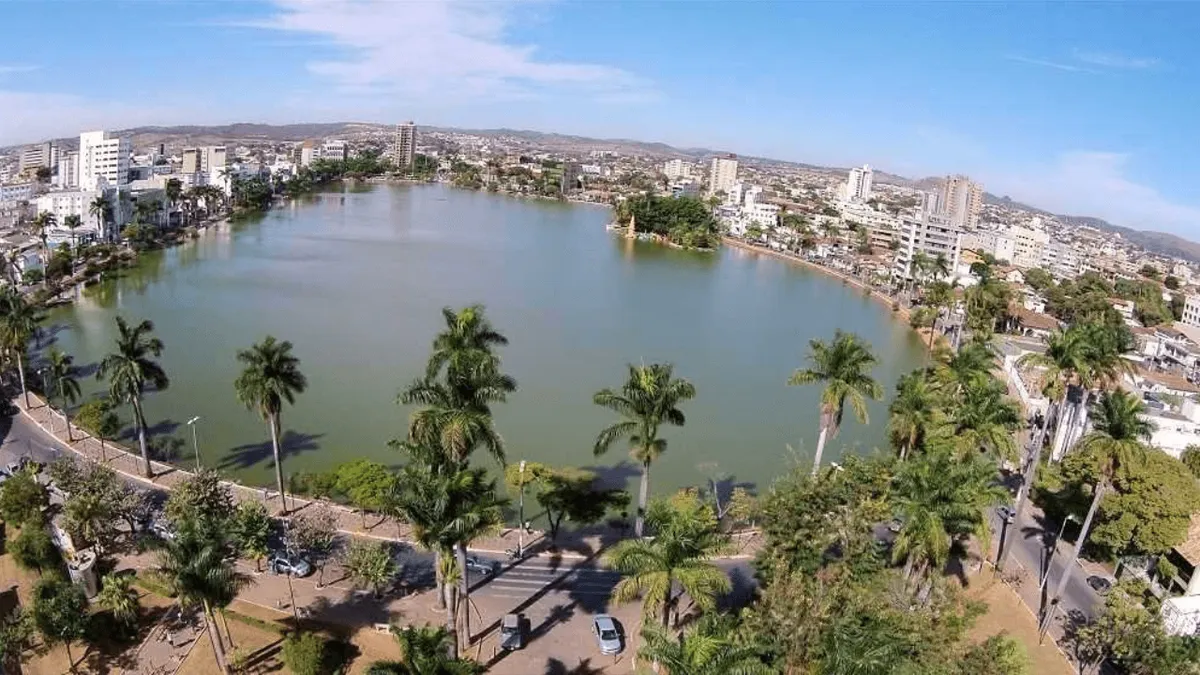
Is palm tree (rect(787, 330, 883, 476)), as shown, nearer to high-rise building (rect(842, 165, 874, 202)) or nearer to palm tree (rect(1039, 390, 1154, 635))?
palm tree (rect(1039, 390, 1154, 635))

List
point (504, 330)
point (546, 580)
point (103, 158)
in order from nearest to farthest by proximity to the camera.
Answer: point (546, 580), point (504, 330), point (103, 158)

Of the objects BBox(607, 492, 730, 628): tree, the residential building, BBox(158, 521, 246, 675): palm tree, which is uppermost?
the residential building

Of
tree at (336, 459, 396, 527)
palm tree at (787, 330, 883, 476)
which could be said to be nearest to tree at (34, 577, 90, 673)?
Answer: tree at (336, 459, 396, 527)

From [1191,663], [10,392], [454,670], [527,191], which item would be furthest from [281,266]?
[527,191]

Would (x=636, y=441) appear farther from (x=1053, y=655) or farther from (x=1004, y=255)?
(x=1004, y=255)

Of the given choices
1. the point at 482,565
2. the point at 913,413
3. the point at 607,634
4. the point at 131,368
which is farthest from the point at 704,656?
the point at 131,368

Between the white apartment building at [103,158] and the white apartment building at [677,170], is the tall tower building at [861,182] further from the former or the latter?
the white apartment building at [103,158]

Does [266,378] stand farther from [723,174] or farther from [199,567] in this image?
[723,174]
